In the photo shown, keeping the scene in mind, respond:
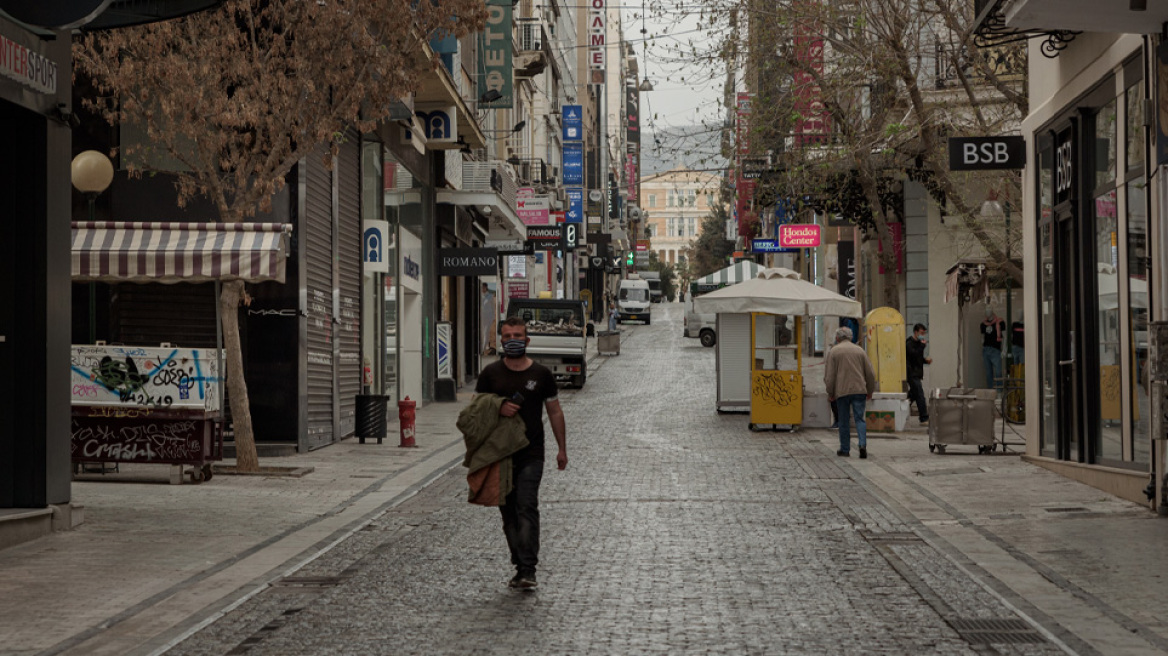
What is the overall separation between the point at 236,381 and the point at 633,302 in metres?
64.3

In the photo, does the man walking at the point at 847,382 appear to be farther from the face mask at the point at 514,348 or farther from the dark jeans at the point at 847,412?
the face mask at the point at 514,348

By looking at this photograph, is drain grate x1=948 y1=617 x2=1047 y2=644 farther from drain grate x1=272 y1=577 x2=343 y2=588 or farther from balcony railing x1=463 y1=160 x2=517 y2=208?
balcony railing x1=463 y1=160 x2=517 y2=208

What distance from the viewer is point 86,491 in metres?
14.6

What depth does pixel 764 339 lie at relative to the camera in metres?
26.0

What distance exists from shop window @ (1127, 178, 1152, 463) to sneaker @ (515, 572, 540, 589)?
6466 mm

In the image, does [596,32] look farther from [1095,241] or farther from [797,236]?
[1095,241]

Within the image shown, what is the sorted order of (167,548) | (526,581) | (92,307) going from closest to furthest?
(526,581), (167,548), (92,307)

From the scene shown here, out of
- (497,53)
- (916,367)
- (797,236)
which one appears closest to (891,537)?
(916,367)

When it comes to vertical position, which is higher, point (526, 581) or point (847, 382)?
point (847, 382)

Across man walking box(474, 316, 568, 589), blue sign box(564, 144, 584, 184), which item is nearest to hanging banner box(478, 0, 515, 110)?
man walking box(474, 316, 568, 589)

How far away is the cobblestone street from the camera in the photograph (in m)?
7.46

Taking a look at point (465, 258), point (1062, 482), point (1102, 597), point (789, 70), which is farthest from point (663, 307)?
point (1102, 597)

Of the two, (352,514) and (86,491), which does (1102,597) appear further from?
(86,491)


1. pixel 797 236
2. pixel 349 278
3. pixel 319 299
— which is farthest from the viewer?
pixel 797 236
